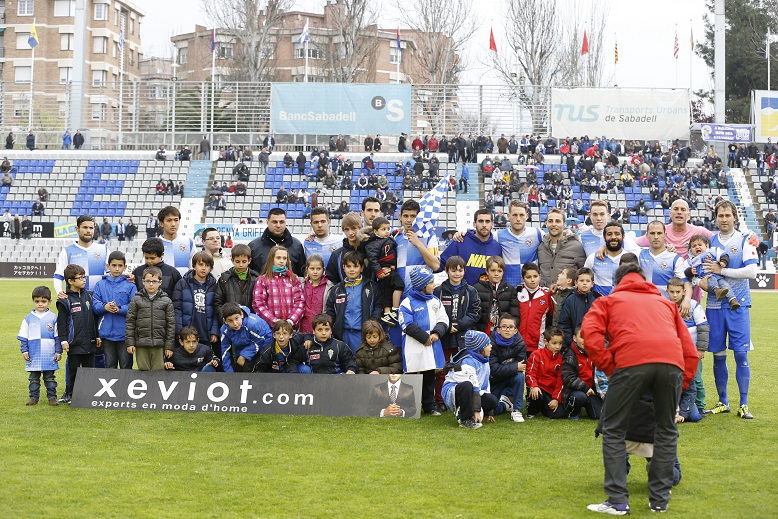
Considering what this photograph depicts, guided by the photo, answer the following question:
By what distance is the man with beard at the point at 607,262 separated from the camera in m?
9.14

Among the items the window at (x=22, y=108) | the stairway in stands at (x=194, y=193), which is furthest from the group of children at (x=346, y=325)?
the window at (x=22, y=108)

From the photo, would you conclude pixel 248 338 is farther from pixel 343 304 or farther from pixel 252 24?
pixel 252 24

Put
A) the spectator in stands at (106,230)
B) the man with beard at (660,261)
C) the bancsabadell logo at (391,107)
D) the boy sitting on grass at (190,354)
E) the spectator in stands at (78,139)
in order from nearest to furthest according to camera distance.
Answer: the man with beard at (660,261) < the boy sitting on grass at (190,354) < the spectator in stands at (106,230) < the bancsabadell logo at (391,107) < the spectator in stands at (78,139)

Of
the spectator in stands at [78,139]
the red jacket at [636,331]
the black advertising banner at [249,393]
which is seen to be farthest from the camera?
the spectator in stands at [78,139]

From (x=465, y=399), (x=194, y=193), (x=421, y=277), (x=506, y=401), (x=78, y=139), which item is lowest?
(x=506, y=401)

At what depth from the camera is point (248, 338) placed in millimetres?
9555

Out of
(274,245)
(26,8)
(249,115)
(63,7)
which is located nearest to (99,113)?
(249,115)

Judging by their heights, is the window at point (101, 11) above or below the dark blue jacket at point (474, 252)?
above

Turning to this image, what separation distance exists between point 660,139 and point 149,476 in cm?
3914

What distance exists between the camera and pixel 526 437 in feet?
27.1

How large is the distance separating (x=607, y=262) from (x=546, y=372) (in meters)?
1.31

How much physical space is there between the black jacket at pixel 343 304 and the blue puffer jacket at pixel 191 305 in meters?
1.29

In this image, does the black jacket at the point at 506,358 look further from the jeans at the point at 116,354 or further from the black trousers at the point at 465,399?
the jeans at the point at 116,354

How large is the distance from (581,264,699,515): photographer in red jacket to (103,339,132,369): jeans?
557 cm
